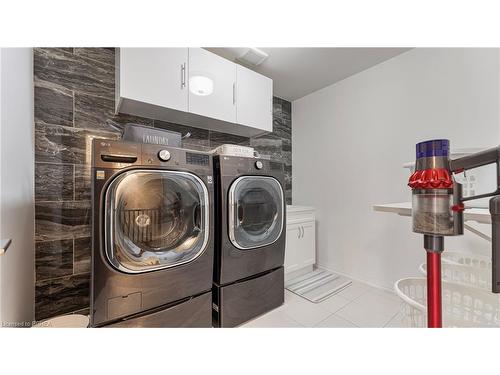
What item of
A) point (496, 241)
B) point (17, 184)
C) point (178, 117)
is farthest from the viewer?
point (178, 117)

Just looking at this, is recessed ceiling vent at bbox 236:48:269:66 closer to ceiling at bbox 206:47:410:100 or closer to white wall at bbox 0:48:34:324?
ceiling at bbox 206:47:410:100

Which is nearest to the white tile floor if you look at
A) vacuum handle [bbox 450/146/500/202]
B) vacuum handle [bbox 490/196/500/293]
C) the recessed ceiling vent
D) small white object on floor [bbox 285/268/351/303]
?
small white object on floor [bbox 285/268/351/303]

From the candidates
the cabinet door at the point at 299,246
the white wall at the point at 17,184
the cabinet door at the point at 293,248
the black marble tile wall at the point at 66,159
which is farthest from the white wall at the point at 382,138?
the white wall at the point at 17,184

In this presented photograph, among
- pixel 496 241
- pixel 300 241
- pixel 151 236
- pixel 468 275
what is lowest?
pixel 300 241

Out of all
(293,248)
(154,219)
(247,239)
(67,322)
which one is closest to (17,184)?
(154,219)

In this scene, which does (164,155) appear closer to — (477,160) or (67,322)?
(67,322)

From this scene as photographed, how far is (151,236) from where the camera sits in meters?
1.11

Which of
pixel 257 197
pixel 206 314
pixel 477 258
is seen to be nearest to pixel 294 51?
pixel 257 197

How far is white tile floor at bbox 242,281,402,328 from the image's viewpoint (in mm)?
1396

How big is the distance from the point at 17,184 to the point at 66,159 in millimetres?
454

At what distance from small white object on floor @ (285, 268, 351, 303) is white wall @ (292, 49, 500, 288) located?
151 millimetres

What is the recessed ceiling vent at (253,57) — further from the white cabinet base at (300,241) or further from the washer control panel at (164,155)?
the white cabinet base at (300,241)

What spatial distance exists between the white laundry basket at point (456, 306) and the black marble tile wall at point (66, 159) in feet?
6.15

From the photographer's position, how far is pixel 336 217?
7.28 ft
